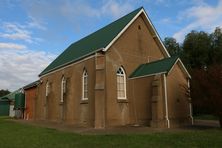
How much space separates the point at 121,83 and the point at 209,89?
28.2 feet


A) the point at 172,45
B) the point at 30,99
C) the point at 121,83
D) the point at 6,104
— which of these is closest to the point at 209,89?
the point at 121,83

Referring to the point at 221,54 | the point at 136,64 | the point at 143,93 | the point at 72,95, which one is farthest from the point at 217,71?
the point at 221,54

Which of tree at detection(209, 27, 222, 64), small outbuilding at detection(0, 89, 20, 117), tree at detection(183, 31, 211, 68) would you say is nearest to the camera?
tree at detection(209, 27, 222, 64)

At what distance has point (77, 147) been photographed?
1177cm

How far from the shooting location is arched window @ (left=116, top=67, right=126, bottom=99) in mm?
23562

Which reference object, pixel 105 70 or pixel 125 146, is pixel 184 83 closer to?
pixel 105 70

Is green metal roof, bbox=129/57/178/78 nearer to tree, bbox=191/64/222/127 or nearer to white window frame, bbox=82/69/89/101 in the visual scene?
tree, bbox=191/64/222/127

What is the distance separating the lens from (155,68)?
22.3 metres

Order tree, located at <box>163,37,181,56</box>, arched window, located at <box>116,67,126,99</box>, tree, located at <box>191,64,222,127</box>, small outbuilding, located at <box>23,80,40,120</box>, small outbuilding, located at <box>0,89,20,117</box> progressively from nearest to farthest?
tree, located at <box>191,64,222,127</box>, arched window, located at <box>116,67,126,99</box>, small outbuilding, located at <box>23,80,40,120</box>, tree, located at <box>163,37,181,56</box>, small outbuilding, located at <box>0,89,20,117</box>

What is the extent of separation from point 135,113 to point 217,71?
28.6 feet

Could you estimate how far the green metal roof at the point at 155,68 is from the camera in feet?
69.6

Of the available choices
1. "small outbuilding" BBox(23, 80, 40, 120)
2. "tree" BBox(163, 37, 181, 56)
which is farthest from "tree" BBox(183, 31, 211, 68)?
"small outbuilding" BBox(23, 80, 40, 120)

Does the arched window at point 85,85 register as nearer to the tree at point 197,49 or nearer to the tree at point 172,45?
the tree at point 197,49

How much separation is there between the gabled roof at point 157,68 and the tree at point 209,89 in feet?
10.2
